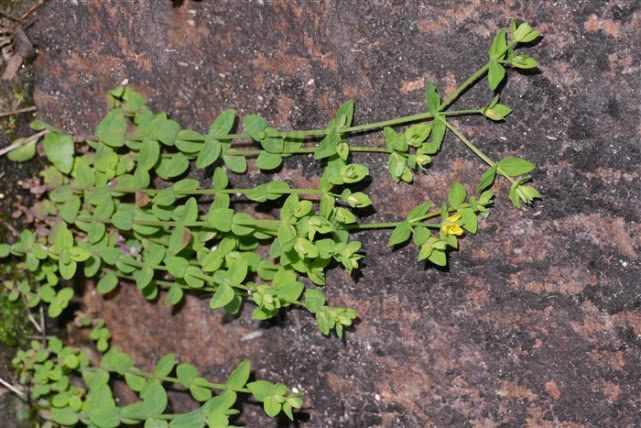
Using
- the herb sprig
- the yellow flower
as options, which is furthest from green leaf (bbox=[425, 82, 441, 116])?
the yellow flower

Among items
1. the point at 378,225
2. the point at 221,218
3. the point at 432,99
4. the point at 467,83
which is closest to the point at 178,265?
the point at 221,218

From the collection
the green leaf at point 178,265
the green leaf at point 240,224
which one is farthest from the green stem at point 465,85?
the green leaf at point 178,265

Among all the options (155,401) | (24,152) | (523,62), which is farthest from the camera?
(24,152)

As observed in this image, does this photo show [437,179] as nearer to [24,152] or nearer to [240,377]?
[240,377]

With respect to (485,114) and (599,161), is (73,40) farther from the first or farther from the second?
(599,161)

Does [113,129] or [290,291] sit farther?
[113,129]

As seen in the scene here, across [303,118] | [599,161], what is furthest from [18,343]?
[599,161]

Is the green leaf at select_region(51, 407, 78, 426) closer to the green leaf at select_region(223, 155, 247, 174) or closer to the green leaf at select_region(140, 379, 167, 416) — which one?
the green leaf at select_region(140, 379, 167, 416)
